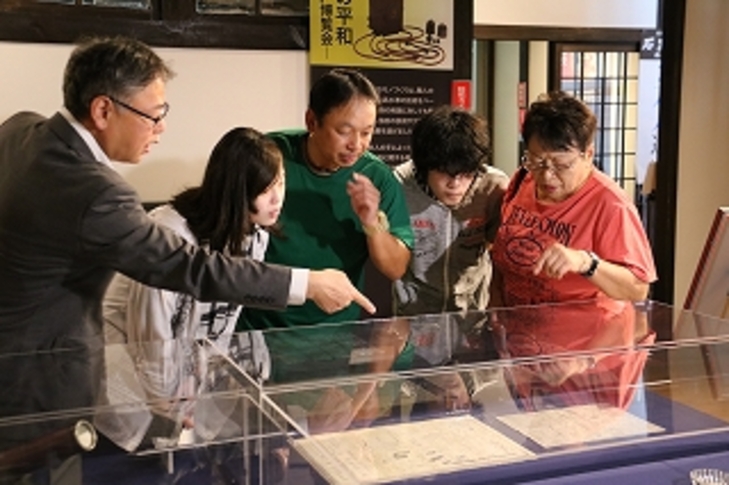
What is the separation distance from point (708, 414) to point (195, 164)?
7.42 ft

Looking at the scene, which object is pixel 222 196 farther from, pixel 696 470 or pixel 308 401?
pixel 696 470

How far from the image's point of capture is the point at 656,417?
1680 mm

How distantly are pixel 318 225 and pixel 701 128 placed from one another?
2591 mm

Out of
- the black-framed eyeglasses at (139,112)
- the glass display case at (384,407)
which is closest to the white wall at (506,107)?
the glass display case at (384,407)

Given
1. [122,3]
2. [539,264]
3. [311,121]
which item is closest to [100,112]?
[311,121]

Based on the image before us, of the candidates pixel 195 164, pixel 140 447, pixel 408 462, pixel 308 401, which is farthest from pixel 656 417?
pixel 195 164

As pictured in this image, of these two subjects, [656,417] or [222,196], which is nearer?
[656,417]

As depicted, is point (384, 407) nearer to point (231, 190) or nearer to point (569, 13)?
point (231, 190)

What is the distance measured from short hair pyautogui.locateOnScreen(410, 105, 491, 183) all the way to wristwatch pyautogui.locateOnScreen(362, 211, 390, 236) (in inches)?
9.0

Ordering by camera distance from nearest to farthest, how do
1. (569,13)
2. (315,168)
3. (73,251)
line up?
(73,251) < (315,168) < (569,13)

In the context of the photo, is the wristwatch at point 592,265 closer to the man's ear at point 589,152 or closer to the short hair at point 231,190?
the man's ear at point 589,152

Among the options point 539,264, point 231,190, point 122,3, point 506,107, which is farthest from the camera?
point 506,107

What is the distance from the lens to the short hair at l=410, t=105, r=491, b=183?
2.28m

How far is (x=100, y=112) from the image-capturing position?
→ 177 cm
